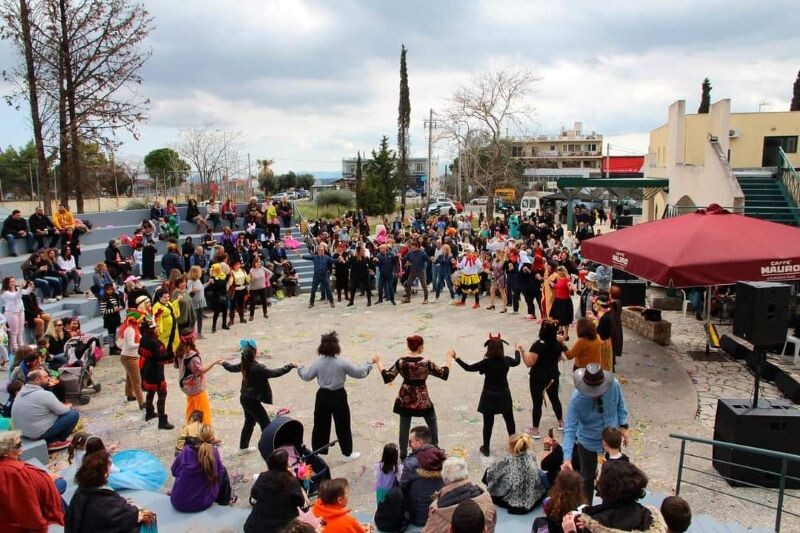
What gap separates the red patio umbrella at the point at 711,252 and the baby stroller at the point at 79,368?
28.7ft

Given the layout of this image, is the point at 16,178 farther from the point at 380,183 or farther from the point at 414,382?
the point at 380,183

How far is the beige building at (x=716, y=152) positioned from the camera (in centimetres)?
1594

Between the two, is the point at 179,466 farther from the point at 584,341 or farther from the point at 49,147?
the point at 49,147

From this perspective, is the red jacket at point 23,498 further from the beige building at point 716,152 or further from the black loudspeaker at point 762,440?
the beige building at point 716,152

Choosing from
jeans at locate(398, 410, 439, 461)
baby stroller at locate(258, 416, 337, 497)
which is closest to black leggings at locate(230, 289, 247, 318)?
jeans at locate(398, 410, 439, 461)

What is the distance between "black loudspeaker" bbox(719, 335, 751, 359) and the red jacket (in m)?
10.3

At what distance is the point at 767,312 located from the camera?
6156 mm

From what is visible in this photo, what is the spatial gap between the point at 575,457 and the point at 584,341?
5.42 feet

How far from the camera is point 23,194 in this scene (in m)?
18.5

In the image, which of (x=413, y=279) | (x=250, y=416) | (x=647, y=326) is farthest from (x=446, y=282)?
(x=250, y=416)

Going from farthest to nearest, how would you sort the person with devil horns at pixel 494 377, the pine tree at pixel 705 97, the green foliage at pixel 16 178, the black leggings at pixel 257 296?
the pine tree at pixel 705 97 → the green foliage at pixel 16 178 → the black leggings at pixel 257 296 → the person with devil horns at pixel 494 377

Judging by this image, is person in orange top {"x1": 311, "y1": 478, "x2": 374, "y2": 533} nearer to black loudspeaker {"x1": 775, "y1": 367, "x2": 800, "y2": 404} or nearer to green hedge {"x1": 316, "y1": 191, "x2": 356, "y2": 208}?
black loudspeaker {"x1": 775, "y1": 367, "x2": 800, "y2": 404}

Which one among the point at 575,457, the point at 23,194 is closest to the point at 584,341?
the point at 575,457

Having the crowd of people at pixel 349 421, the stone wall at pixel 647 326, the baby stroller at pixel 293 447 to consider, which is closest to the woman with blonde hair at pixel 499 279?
the crowd of people at pixel 349 421
